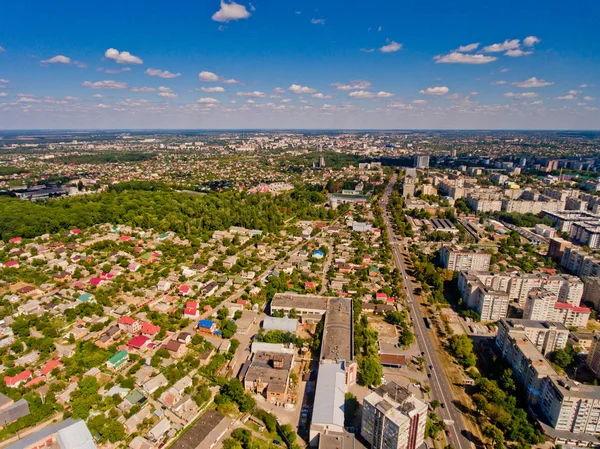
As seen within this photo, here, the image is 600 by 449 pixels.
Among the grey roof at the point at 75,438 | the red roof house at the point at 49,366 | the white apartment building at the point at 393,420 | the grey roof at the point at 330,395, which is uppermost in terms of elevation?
the white apartment building at the point at 393,420

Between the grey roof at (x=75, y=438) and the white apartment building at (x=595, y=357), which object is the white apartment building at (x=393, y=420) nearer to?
the grey roof at (x=75, y=438)

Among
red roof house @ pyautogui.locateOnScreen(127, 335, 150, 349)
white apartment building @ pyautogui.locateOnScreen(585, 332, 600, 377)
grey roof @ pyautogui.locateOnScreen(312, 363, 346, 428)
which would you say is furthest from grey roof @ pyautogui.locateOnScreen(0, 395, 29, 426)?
white apartment building @ pyautogui.locateOnScreen(585, 332, 600, 377)

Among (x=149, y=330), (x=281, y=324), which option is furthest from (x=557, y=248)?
(x=149, y=330)

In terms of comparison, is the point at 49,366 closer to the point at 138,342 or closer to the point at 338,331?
the point at 138,342

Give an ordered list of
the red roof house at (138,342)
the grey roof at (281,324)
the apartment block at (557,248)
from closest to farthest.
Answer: the red roof house at (138,342) < the grey roof at (281,324) < the apartment block at (557,248)

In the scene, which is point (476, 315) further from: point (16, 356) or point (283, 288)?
point (16, 356)

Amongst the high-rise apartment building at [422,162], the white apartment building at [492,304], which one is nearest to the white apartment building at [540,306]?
the white apartment building at [492,304]
